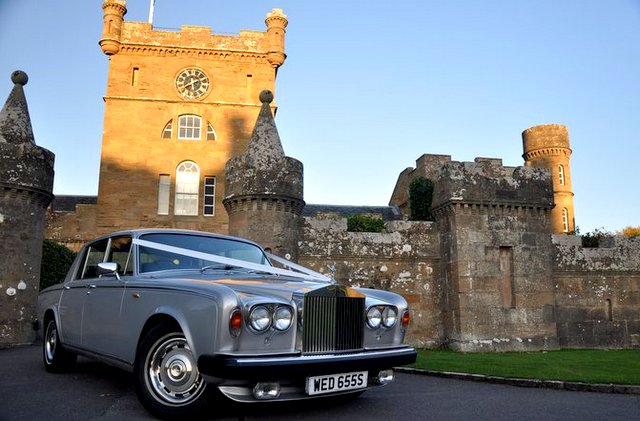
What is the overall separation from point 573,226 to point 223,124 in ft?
101

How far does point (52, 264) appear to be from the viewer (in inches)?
650

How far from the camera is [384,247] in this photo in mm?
11625

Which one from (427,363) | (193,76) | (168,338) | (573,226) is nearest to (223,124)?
(193,76)

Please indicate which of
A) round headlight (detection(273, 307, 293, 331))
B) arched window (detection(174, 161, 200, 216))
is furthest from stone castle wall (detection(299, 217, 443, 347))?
arched window (detection(174, 161, 200, 216))

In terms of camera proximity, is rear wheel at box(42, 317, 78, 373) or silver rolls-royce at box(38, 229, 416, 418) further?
rear wheel at box(42, 317, 78, 373)

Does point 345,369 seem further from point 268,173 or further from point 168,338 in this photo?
point 268,173

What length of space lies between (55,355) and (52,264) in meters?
12.0

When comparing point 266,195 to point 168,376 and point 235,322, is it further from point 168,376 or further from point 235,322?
point 235,322

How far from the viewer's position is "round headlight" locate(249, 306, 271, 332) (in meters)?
3.72

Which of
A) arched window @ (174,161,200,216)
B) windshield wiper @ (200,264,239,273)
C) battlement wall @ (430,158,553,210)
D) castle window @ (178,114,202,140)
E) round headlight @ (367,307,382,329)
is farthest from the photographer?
castle window @ (178,114,202,140)

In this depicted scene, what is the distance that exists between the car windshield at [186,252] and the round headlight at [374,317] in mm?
1616

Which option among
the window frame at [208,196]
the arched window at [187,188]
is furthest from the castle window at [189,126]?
the window frame at [208,196]

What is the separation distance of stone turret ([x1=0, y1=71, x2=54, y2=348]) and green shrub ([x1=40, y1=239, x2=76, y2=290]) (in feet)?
22.4

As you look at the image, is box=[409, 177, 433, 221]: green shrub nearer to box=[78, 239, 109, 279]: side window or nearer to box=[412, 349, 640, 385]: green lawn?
box=[412, 349, 640, 385]: green lawn
